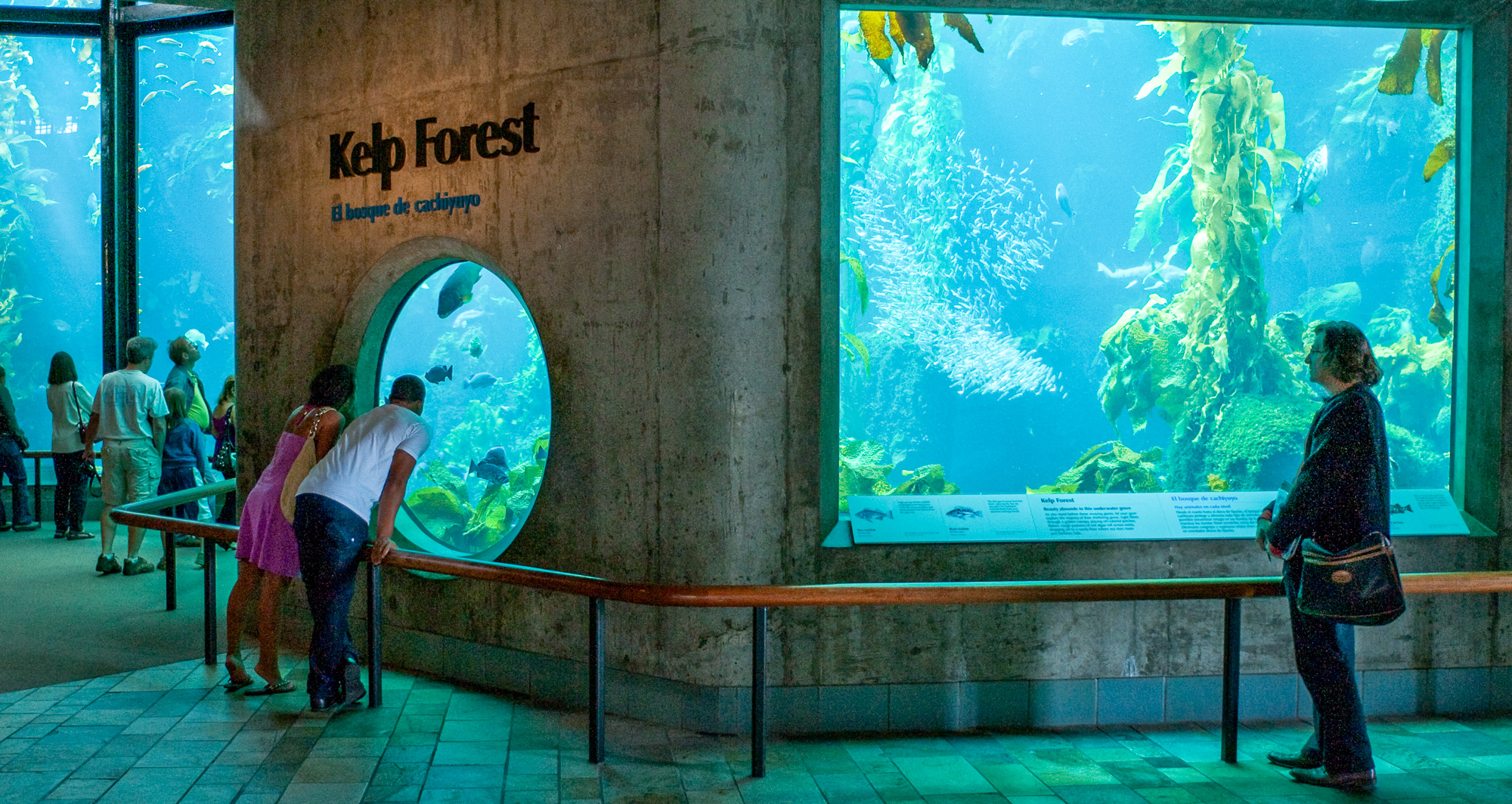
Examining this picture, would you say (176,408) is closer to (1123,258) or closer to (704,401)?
(704,401)

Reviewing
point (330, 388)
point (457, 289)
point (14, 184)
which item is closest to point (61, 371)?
point (457, 289)

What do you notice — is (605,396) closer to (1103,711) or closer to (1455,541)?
(1103,711)

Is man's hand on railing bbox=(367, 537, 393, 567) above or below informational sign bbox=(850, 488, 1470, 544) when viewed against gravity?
below

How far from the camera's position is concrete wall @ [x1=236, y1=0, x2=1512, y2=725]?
4887 millimetres

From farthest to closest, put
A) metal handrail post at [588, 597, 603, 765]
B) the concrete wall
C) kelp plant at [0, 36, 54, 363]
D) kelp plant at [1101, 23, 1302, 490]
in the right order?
kelp plant at [0, 36, 54, 363], kelp plant at [1101, 23, 1302, 490], the concrete wall, metal handrail post at [588, 597, 603, 765]

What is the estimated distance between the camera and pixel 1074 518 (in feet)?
17.1

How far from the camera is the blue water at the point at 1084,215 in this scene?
5305 millimetres

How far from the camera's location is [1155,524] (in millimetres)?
5242

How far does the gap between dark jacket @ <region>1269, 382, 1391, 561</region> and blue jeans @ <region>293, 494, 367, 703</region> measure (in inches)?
157

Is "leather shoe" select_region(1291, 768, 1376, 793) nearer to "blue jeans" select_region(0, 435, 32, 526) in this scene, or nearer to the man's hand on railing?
the man's hand on railing

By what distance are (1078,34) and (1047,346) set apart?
156 cm

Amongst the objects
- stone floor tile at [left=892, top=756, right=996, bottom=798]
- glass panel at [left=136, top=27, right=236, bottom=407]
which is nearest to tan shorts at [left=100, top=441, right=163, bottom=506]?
glass panel at [left=136, top=27, right=236, bottom=407]

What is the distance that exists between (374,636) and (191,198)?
14988mm

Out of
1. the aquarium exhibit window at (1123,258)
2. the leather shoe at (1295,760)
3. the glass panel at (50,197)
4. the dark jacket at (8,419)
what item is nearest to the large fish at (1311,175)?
the aquarium exhibit window at (1123,258)
